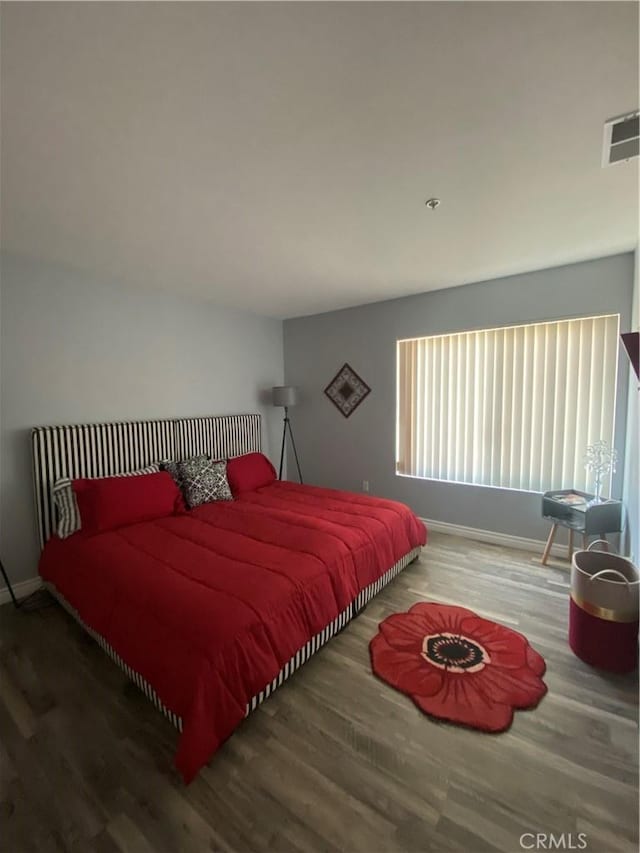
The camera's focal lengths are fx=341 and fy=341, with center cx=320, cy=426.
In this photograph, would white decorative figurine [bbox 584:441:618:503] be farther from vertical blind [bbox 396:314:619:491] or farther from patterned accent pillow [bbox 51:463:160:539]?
patterned accent pillow [bbox 51:463:160:539]

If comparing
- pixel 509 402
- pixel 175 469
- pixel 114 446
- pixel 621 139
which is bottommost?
pixel 175 469

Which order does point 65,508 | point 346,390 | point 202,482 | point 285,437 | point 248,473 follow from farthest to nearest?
point 285,437
point 346,390
point 248,473
point 202,482
point 65,508

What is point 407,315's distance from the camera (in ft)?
12.3

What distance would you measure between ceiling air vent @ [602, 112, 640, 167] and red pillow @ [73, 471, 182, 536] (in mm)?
3318

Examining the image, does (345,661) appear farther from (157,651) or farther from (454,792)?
(157,651)

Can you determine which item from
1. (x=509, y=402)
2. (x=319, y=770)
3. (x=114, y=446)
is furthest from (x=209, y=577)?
(x=509, y=402)

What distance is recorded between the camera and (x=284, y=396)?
169 inches

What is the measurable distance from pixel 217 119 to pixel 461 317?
2.80 m

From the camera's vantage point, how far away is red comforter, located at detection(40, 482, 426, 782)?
1.38 meters

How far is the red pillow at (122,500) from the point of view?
245cm

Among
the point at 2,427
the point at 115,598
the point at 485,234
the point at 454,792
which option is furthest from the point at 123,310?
the point at 454,792

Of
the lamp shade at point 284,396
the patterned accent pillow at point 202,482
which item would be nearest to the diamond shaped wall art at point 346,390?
the lamp shade at point 284,396
